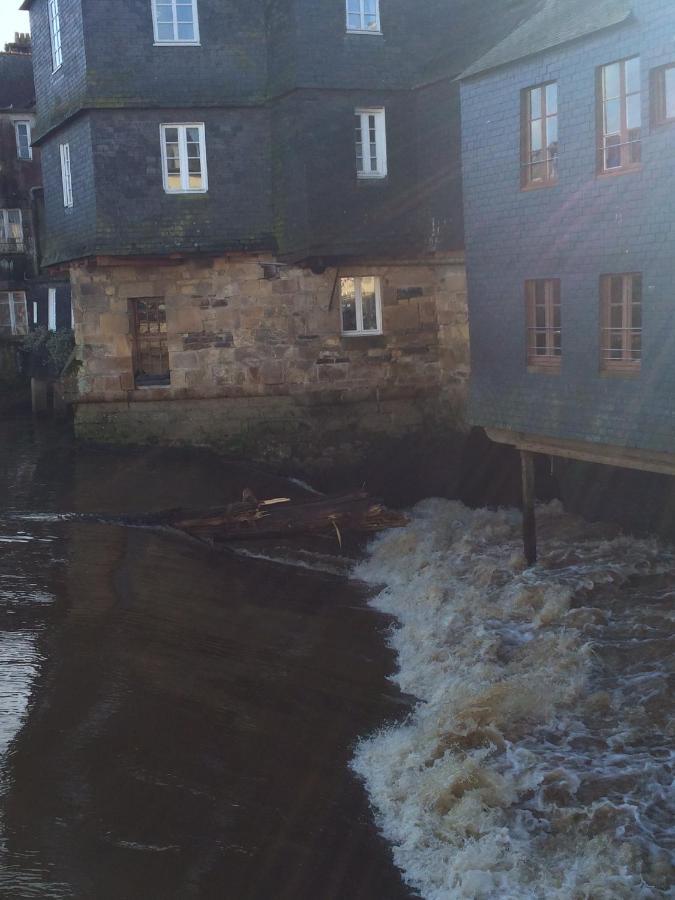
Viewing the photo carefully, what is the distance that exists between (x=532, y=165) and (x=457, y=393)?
736 cm

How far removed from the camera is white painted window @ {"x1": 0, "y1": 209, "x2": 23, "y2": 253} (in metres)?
39.0

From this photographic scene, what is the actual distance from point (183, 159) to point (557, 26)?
918 cm

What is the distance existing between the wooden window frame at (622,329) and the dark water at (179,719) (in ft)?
14.6

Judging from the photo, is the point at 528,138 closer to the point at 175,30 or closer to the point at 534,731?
the point at 534,731

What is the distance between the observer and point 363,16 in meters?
19.8

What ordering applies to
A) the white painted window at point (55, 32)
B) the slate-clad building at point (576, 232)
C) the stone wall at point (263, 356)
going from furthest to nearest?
the white painted window at point (55, 32) < the stone wall at point (263, 356) < the slate-clad building at point (576, 232)

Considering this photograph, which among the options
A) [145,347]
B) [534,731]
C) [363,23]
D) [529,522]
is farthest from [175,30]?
[534,731]

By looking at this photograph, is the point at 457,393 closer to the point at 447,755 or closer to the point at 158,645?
the point at 158,645

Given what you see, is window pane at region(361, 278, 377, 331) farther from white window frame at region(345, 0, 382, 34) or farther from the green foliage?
the green foliage

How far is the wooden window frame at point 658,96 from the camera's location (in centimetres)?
1143

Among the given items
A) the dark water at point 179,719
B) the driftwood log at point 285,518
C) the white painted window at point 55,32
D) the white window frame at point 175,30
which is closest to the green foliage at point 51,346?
the white painted window at point 55,32

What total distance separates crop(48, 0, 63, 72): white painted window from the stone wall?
476cm

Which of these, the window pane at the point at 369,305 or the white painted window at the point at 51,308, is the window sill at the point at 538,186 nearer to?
the window pane at the point at 369,305

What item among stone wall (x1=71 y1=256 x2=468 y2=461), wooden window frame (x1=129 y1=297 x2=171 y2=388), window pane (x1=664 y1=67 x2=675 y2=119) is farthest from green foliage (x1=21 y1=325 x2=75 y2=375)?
window pane (x1=664 y1=67 x2=675 y2=119)
